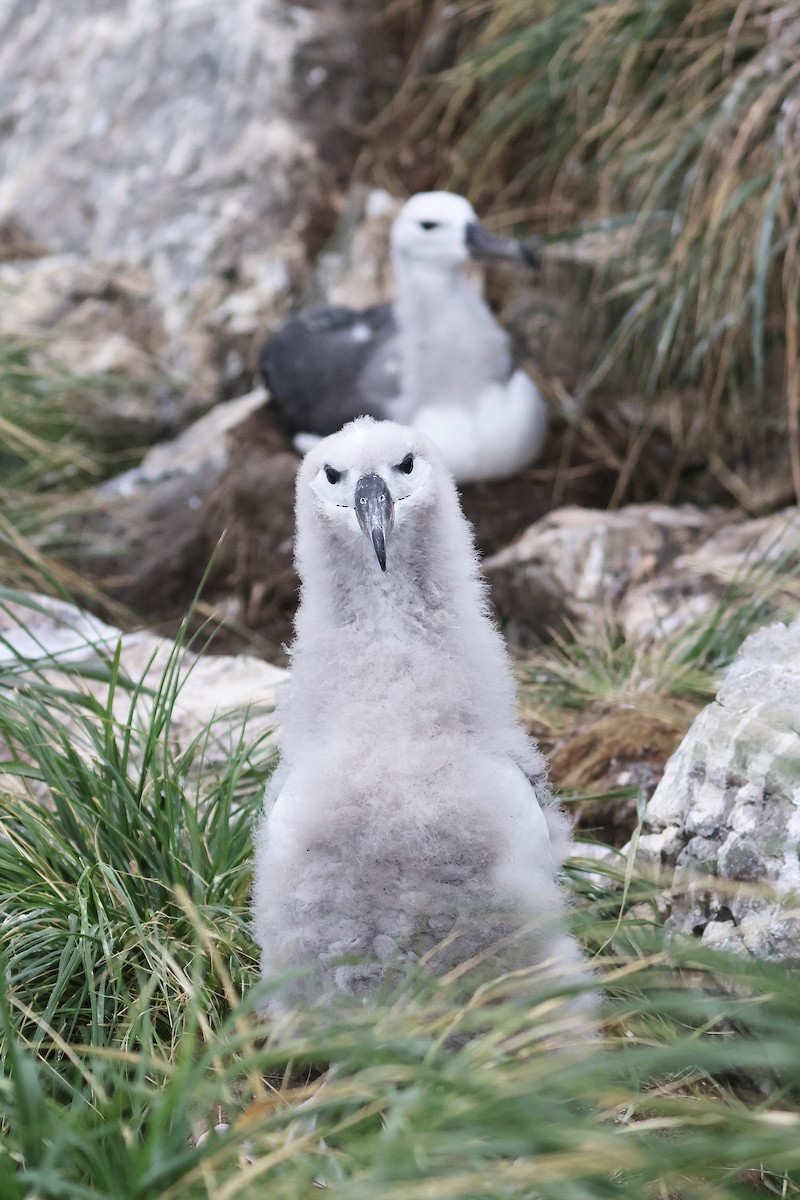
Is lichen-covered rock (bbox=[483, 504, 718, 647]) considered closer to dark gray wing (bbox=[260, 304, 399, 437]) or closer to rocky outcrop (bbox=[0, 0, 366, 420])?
dark gray wing (bbox=[260, 304, 399, 437])

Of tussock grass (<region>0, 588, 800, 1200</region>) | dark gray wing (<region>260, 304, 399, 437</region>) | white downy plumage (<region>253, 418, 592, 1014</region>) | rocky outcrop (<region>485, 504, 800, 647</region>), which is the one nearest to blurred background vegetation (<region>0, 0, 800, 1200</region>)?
tussock grass (<region>0, 588, 800, 1200</region>)

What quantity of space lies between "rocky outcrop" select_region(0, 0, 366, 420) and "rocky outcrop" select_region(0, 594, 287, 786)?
104 inches

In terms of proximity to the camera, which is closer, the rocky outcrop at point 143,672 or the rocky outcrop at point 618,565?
the rocky outcrop at point 143,672

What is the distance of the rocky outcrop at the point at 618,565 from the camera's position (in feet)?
15.4

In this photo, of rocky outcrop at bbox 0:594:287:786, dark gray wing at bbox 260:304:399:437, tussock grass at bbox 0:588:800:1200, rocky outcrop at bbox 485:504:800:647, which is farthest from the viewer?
dark gray wing at bbox 260:304:399:437

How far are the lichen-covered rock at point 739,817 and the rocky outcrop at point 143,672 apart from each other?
3.24 ft

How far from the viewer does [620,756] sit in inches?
138

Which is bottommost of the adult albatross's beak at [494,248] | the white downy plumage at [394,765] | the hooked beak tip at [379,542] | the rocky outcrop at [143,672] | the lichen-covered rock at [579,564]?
the lichen-covered rock at [579,564]

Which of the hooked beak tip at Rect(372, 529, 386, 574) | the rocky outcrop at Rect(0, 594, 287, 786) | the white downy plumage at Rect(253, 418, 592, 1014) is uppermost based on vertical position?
the hooked beak tip at Rect(372, 529, 386, 574)

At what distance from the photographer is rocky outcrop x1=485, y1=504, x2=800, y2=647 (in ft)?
15.4

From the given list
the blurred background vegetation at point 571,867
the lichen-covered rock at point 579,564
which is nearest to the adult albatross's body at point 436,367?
the blurred background vegetation at point 571,867

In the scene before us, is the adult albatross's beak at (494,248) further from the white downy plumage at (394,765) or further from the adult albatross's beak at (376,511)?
the adult albatross's beak at (376,511)

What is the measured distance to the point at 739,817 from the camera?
8.40 ft

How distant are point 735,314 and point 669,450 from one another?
1.00 m
